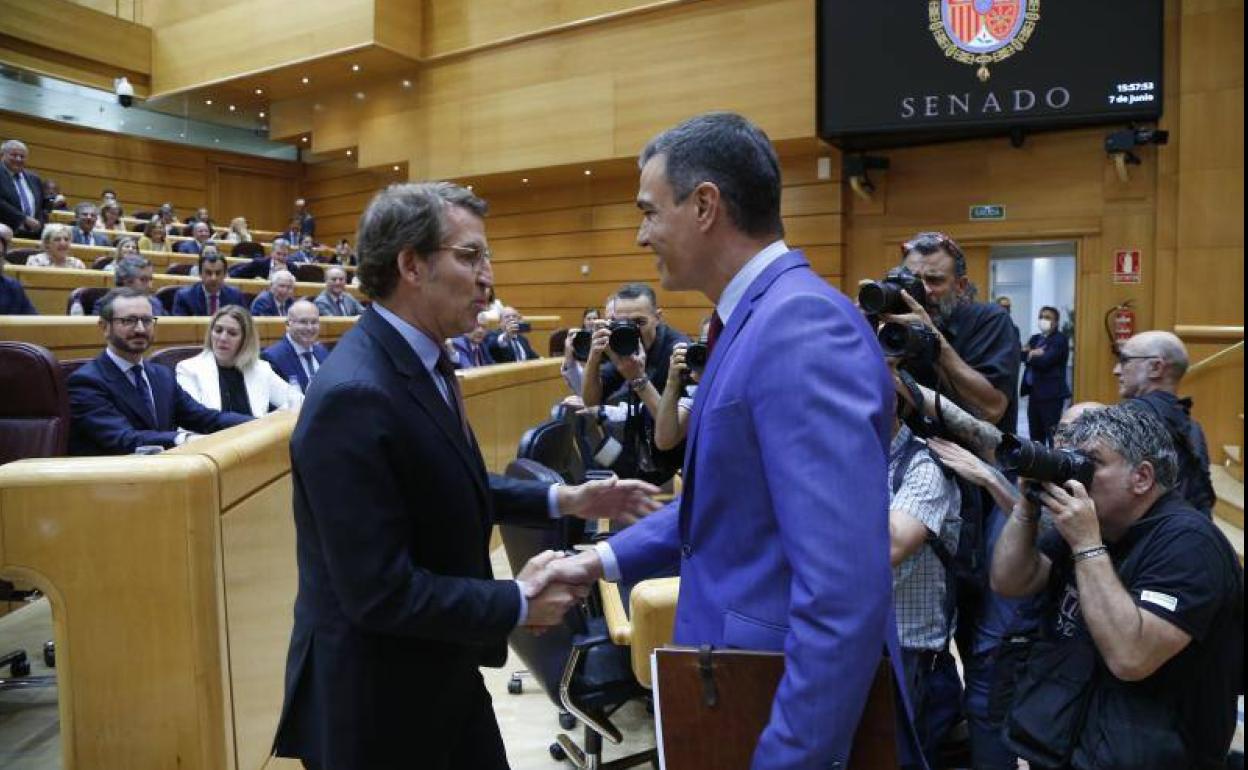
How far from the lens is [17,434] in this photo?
305 cm

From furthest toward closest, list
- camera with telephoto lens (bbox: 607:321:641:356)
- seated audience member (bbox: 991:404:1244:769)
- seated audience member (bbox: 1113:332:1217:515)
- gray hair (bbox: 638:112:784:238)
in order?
camera with telephoto lens (bbox: 607:321:641:356)
seated audience member (bbox: 1113:332:1217:515)
seated audience member (bbox: 991:404:1244:769)
gray hair (bbox: 638:112:784:238)

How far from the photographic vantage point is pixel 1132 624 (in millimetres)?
1612

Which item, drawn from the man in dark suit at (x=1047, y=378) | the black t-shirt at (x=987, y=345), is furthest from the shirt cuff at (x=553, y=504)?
the man in dark suit at (x=1047, y=378)

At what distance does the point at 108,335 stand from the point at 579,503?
2921 millimetres

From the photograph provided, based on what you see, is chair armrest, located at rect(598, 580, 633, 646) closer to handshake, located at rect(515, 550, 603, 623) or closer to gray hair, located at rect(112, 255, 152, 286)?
handshake, located at rect(515, 550, 603, 623)

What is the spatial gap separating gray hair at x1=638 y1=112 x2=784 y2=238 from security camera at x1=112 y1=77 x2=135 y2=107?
1618 centimetres

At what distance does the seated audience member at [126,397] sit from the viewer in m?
3.56

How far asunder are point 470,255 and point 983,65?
26.9 ft

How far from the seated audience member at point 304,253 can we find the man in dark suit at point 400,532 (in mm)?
10532

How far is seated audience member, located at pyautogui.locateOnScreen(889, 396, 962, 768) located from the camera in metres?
1.95

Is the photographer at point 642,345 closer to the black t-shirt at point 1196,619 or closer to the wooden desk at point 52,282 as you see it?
the black t-shirt at point 1196,619

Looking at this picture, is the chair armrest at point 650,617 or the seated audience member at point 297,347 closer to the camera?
the chair armrest at point 650,617

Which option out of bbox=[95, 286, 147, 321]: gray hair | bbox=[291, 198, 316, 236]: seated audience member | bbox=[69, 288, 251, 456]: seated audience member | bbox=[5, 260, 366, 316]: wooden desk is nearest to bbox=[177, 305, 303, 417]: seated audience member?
bbox=[69, 288, 251, 456]: seated audience member

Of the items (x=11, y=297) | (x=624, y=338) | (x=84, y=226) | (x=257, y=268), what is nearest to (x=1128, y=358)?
(x=624, y=338)
